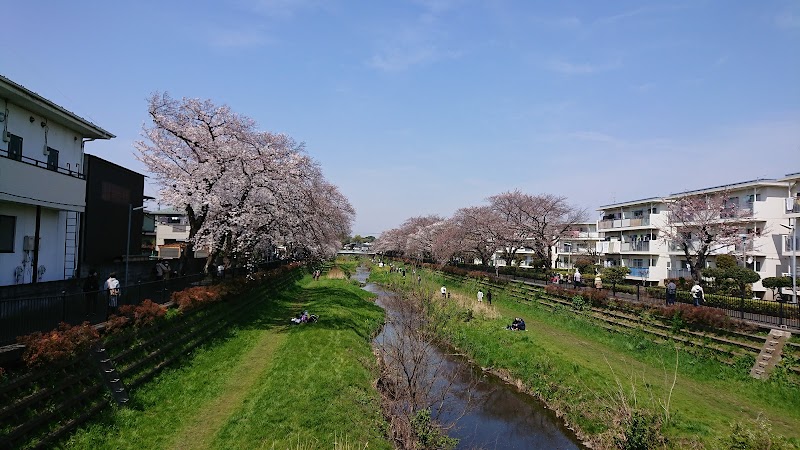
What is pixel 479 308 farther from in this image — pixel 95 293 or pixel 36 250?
pixel 36 250

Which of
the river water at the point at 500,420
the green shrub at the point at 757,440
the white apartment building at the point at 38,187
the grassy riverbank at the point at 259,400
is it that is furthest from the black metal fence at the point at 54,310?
the green shrub at the point at 757,440

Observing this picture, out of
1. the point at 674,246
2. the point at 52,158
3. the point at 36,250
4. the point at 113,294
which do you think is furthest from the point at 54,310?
the point at 674,246

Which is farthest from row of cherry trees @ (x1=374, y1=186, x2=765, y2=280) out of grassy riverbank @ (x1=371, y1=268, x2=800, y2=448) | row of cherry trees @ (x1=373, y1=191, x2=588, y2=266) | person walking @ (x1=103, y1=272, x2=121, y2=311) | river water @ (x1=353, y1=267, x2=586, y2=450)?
person walking @ (x1=103, y1=272, x2=121, y2=311)

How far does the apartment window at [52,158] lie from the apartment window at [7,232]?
9.66 feet

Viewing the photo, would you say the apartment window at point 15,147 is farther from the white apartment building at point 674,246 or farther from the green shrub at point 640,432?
the white apartment building at point 674,246

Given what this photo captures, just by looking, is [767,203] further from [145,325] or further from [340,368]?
[145,325]

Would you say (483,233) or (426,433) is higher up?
(483,233)

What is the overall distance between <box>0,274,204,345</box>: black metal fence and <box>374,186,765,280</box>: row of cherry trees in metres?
31.0

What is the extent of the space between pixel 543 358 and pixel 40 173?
22.0 m

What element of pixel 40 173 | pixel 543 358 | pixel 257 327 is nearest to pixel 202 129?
pixel 40 173

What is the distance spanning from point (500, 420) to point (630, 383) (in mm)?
4919

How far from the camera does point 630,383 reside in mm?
15891

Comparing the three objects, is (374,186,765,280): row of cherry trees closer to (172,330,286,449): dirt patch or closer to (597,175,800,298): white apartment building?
(597,175,800,298): white apartment building

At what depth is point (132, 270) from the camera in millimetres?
23625
